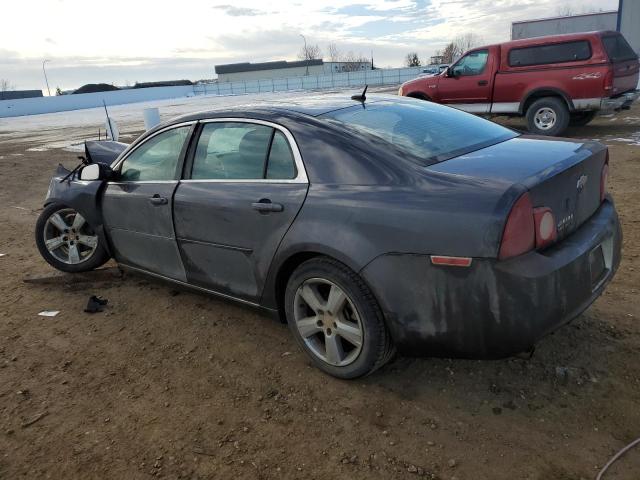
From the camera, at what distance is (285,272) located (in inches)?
119

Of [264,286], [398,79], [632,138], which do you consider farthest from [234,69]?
[264,286]

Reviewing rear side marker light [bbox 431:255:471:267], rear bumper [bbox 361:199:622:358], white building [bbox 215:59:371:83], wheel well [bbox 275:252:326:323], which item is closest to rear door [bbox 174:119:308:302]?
wheel well [bbox 275:252:326:323]

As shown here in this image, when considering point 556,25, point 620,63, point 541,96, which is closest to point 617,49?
point 620,63

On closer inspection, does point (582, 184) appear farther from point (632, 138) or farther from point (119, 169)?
point (632, 138)

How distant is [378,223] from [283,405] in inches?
45.0

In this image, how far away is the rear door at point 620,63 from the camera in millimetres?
10000

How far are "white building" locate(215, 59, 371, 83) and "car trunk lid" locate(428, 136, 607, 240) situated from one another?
3519 inches

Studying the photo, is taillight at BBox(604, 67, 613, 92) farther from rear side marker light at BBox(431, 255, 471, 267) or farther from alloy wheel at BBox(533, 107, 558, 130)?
rear side marker light at BBox(431, 255, 471, 267)

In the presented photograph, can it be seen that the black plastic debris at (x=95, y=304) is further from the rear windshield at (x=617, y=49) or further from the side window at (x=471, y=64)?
the rear windshield at (x=617, y=49)

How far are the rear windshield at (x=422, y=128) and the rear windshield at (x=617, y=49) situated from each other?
8.26m

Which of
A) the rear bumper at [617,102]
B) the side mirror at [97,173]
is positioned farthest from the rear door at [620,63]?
the side mirror at [97,173]

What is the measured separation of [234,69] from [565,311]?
100.0 m

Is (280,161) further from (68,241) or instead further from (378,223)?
(68,241)

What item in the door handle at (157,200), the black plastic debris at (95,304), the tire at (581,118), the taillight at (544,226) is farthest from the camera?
the tire at (581,118)
